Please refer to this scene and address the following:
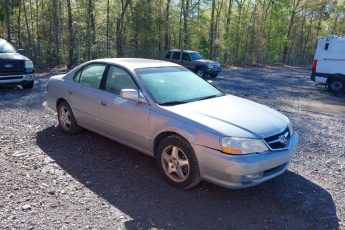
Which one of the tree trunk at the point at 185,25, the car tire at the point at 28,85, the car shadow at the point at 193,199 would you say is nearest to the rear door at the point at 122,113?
the car shadow at the point at 193,199

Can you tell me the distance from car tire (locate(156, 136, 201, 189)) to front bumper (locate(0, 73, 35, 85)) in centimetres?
809

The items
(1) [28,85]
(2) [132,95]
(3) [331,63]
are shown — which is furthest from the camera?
(3) [331,63]

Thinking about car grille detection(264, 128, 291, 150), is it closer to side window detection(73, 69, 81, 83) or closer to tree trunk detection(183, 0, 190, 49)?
side window detection(73, 69, 81, 83)

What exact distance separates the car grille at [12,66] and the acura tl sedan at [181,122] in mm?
5461

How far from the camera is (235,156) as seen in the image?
3.66m

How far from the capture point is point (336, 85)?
571 inches

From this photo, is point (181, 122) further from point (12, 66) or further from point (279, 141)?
point (12, 66)

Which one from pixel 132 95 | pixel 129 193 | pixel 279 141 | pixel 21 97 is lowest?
pixel 21 97

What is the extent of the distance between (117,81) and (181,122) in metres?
1.56

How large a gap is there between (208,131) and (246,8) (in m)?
43.8

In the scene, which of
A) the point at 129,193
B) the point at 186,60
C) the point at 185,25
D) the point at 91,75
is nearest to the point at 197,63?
the point at 186,60

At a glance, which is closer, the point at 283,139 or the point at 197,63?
the point at 283,139

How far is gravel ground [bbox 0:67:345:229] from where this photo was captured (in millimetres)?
3541

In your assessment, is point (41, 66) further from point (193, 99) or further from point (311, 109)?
point (193, 99)
